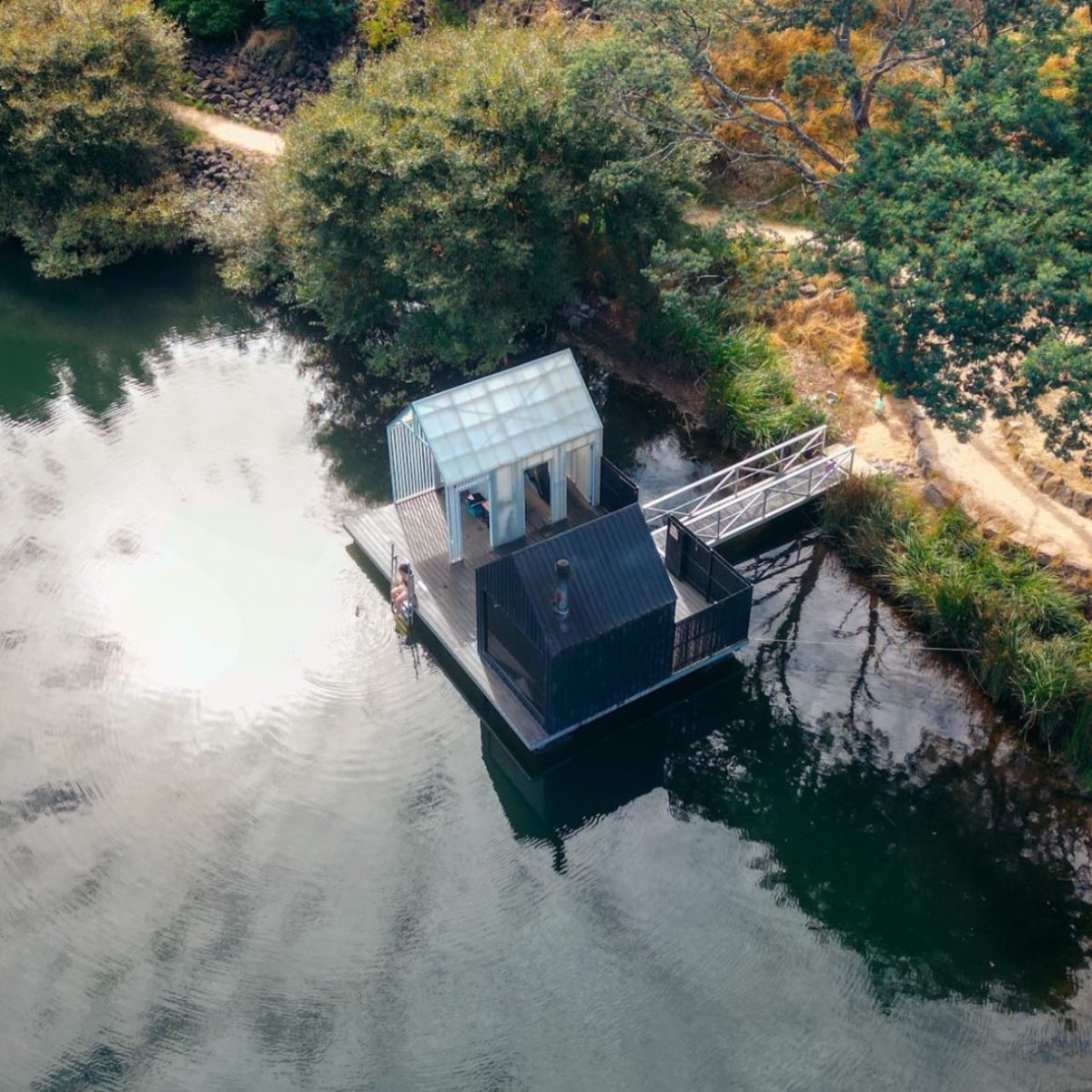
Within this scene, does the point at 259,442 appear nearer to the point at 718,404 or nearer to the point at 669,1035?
the point at 718,404

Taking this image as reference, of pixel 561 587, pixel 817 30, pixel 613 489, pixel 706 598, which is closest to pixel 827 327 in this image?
pixel 817 30

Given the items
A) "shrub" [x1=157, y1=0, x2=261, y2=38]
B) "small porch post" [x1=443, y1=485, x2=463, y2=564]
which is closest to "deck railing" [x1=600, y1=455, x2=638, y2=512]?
"small porch post" [x1=443, y1=485, x2=463, y2=564]

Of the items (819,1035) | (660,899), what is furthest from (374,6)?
(819,1035)

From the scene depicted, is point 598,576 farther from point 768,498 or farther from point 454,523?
point 768,498

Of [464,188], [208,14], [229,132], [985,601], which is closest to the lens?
[985,601]

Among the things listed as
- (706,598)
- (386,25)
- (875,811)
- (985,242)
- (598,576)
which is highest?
(985,242)

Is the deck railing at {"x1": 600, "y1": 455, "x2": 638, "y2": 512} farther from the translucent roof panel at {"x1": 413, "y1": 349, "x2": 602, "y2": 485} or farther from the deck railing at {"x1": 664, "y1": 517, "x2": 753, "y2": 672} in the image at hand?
the deck railing at {"x1": 664, "y1": 517, "x2": 753, "y2": 672}

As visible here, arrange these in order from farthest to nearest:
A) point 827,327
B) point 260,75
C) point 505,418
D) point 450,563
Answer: point 260,75 < point 827,327 < point 450,563 < point 505,418
